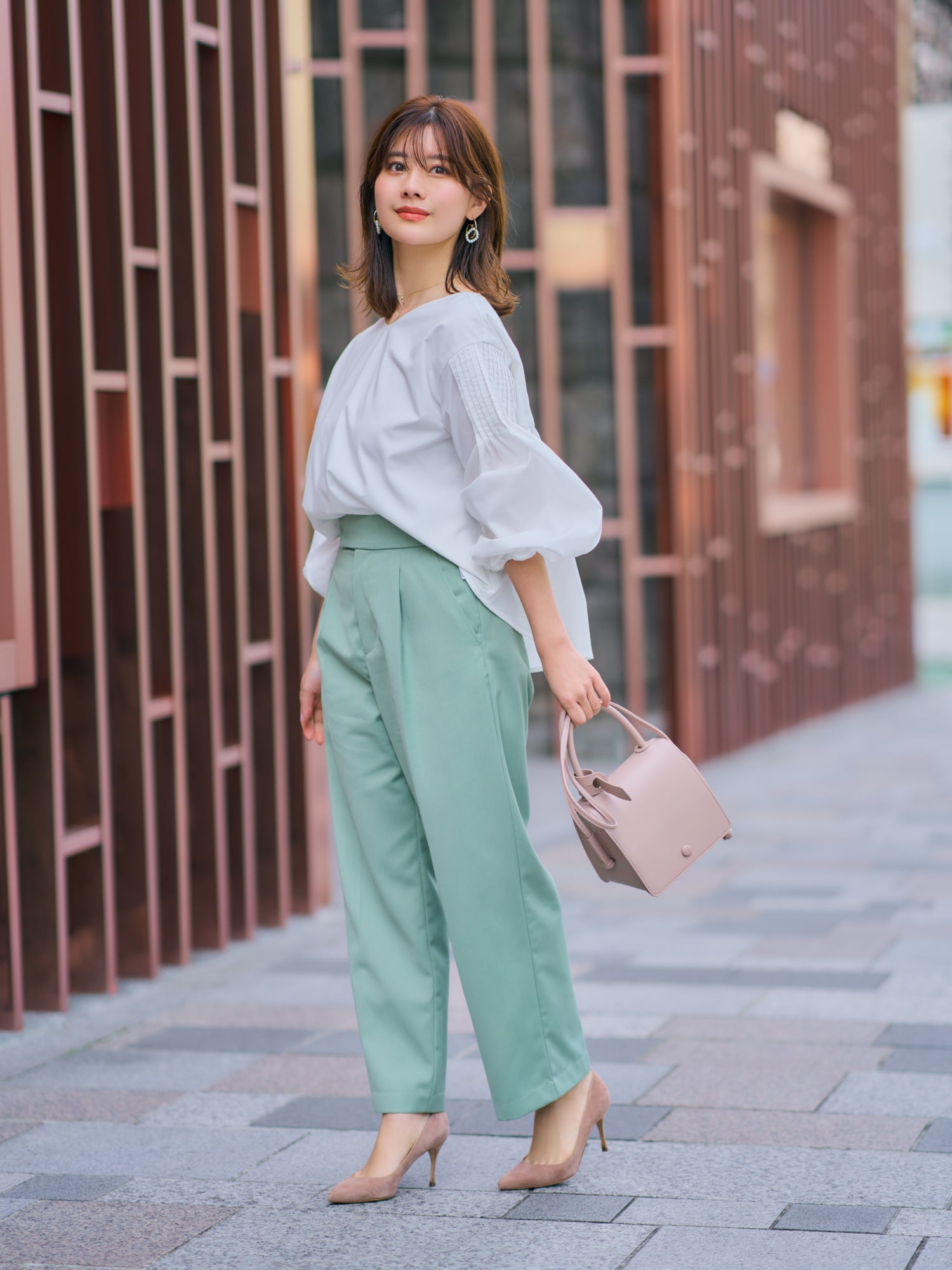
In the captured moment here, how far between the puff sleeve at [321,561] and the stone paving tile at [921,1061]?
61.0 inches

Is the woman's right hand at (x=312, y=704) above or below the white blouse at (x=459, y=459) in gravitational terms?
below

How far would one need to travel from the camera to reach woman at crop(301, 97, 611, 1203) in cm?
291

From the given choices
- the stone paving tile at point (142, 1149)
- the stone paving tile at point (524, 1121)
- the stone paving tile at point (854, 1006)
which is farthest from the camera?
the stone paving tile at point (854, 1006)

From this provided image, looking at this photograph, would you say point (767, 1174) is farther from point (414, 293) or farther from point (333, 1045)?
point (414, 293)

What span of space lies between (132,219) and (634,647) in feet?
14.0

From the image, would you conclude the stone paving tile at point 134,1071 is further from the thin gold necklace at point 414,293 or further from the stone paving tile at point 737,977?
the thin gold necklace at point 414,293

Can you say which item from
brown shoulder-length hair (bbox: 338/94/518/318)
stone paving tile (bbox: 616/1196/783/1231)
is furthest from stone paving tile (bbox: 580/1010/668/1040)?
brown shoulder-length hair (bbox: 338/94/518/318)

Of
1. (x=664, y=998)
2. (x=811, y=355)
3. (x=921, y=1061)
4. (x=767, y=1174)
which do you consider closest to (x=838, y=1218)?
(x=767, y=1174)

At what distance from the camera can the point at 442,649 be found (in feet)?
9.65

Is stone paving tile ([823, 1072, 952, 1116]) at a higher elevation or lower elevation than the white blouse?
lower

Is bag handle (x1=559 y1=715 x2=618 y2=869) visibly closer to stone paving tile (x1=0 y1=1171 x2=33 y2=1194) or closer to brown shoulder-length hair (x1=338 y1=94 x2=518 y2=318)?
brown shoulder-length hair (x1=338 y1=94 x2=518 y2=318)

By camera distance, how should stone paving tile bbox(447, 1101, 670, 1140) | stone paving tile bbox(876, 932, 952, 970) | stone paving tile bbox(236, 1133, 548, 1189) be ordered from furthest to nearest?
stone paving tile bbox(876, 932, 952, 970), stone paving tile bbox(447, 1101, 670, 1140), stone paving tile bbox(236, 1133, 548, 1189)

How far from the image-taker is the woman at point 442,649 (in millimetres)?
2906

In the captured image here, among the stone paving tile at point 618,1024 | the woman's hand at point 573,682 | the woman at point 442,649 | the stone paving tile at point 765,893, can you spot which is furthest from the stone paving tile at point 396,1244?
the stone paving tile at point 765,893
